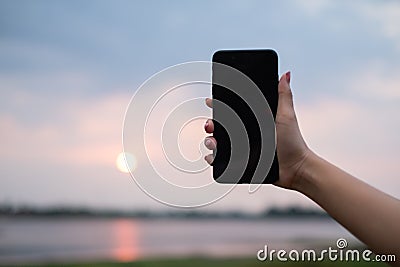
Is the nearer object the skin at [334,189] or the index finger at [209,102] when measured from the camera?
the skin at [334,189]

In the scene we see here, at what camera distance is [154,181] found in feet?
2.35

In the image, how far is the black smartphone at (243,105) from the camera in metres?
0.65

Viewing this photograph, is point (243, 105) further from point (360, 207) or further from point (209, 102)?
point (360, 207)

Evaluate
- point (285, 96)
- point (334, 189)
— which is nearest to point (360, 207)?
point (334, 189)

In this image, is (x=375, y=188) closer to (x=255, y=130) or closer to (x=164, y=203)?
(x=255, y=130)

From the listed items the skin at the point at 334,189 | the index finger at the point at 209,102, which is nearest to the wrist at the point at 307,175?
the skin at the point at 334,189

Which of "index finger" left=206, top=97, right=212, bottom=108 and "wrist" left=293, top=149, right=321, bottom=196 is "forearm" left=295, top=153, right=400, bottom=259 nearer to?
"wrist" left=293, top=149, right=321, bottom=196

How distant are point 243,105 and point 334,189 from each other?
0.48 ft

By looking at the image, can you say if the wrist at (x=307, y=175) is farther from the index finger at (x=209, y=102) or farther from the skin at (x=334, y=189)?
the index finger at (x=209, y=102)

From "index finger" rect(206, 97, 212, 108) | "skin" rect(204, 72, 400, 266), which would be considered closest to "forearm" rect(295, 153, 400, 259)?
"skin" rect(204, 72, 400, 266)

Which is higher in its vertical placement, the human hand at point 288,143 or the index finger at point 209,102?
the index finger at point 209,102

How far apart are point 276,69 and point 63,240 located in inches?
148

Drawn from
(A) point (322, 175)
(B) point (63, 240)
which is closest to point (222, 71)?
(A) point (322, 175)

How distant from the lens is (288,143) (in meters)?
0.64
